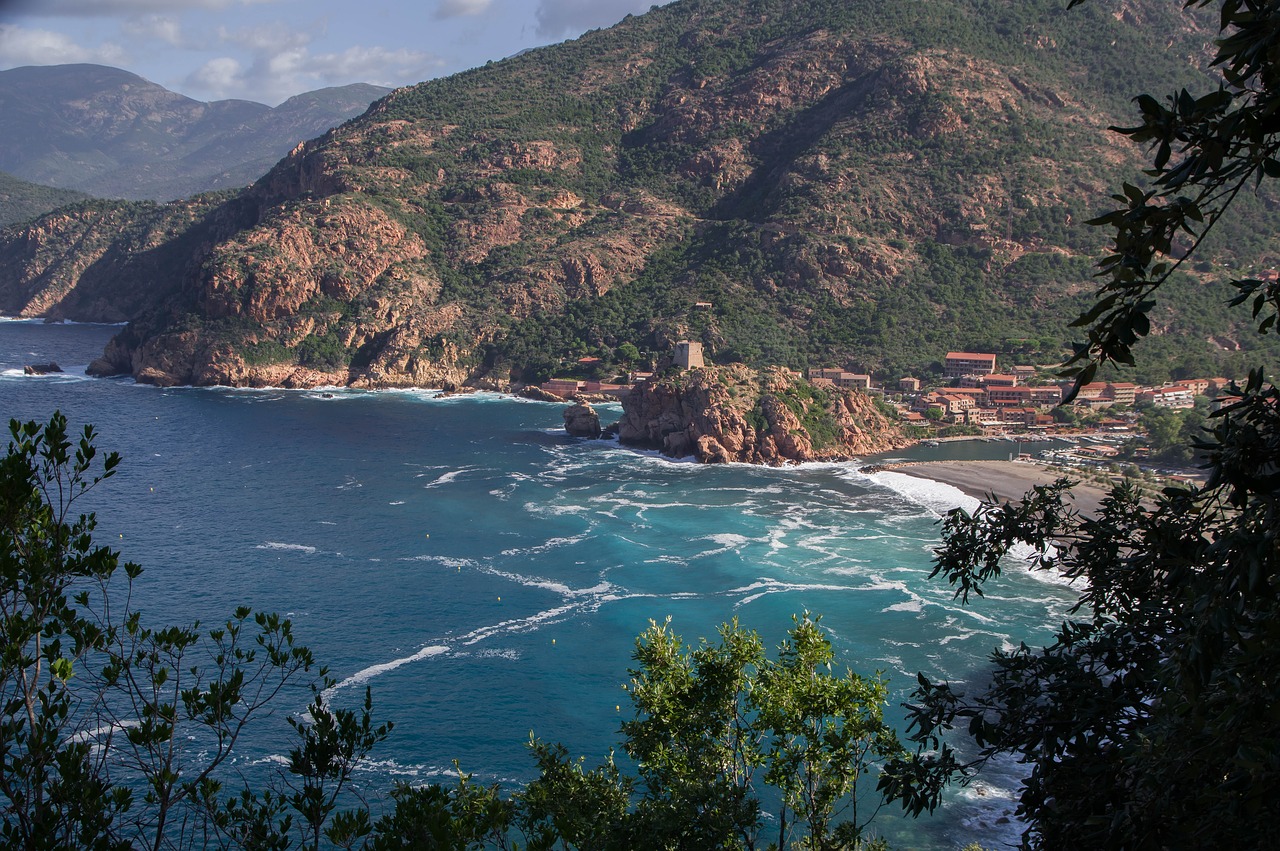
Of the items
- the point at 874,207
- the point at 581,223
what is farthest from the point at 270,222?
the point at 874,207

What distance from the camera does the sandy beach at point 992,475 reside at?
4859 centimetres

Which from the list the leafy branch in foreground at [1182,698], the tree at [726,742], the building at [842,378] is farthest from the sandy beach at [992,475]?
A: the leafy branch in foreground at [1182,698]

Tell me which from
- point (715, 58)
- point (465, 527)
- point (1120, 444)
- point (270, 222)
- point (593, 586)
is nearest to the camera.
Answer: point (593, 586)

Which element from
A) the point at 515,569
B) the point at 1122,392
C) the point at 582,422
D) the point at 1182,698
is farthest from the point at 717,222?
the point at 1182,698

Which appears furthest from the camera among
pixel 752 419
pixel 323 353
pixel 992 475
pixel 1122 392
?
pixel 323 353

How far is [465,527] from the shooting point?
141 feet

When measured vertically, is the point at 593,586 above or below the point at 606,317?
below

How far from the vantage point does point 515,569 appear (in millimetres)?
37156

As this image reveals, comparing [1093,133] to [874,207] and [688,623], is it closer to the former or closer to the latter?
[874,207]

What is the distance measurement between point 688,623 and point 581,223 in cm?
8208

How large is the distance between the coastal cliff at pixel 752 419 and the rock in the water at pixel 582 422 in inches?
70.3

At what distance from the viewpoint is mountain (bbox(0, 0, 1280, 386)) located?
86.7m

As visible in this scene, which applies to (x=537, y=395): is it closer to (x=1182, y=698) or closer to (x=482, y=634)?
(x=482, y=634)

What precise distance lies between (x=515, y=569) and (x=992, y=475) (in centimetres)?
2931
